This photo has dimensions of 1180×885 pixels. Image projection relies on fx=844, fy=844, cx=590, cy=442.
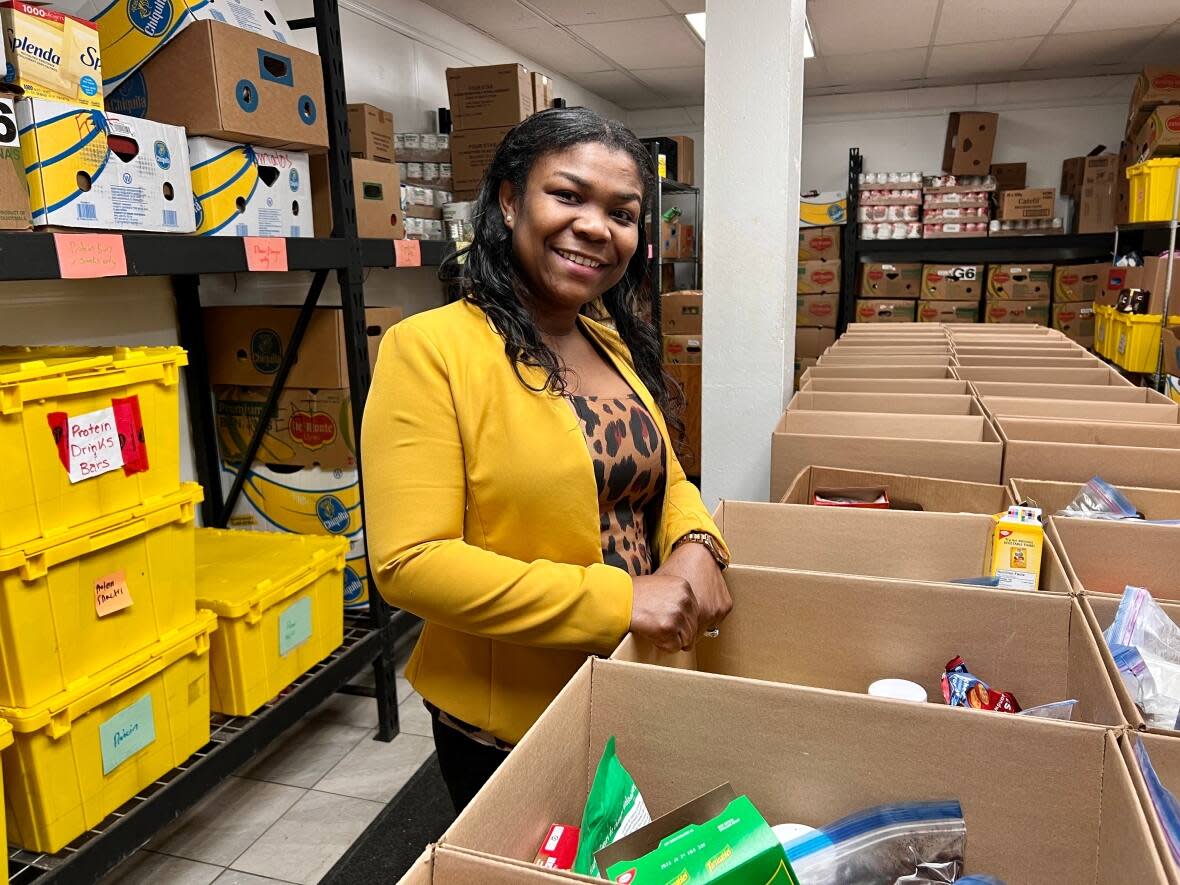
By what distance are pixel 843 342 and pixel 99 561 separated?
301 centimetres

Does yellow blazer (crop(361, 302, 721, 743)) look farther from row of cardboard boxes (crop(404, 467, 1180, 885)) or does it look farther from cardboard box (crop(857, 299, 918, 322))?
cardboard box (crop(857, 299, 918, 322))

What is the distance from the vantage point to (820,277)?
21.1 ft

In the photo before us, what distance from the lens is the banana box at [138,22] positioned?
5.91 ft

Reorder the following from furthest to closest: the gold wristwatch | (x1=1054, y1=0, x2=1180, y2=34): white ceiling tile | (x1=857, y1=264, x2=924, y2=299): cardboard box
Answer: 1. (x1=857, y1=264, x2=924, y2=299): cardboard box
2. (x1=1054, y1=0, x2=1180, y2=34): white ceiling tile
3. the gold wristwatch

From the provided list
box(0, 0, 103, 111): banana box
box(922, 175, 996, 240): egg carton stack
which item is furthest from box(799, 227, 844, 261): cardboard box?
box(0, 0, 103, 111): banana box

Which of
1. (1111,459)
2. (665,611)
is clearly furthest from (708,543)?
(1111,459)

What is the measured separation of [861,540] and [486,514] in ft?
2.37

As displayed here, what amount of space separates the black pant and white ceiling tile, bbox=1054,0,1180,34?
501 cm

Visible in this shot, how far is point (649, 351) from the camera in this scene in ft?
4.43

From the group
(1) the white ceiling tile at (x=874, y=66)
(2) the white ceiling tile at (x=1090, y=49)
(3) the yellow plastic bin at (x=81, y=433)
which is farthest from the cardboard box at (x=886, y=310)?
(3) the yellow plastic bin at (x=81, y=433)

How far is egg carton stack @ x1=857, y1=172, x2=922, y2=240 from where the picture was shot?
20.2ft

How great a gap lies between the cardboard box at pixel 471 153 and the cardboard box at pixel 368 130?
44 cm

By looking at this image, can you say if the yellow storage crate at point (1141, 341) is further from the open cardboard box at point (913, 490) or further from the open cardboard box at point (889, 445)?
the open cardboard box at point (913, 490)

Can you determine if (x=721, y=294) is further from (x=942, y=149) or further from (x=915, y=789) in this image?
(x=942, y=149)
